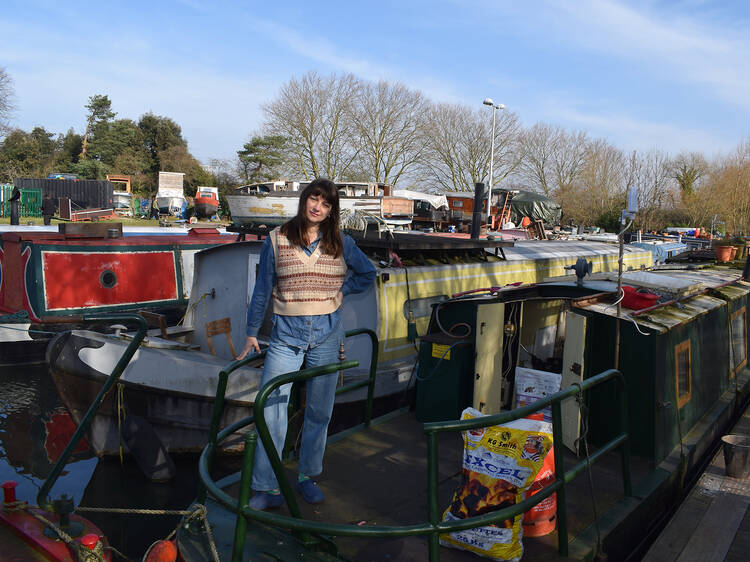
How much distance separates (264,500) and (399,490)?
882mm

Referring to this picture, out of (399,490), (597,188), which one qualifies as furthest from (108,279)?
(597,188)

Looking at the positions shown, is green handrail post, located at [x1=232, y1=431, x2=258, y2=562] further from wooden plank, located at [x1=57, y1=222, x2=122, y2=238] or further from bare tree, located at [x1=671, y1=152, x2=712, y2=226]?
bare tree, located at [x1=671, y1=152, x2=712, y2=226]

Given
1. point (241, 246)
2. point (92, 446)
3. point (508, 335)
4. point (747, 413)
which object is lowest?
point (92, 446)

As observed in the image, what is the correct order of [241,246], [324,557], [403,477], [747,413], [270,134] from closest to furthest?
[324,557], [403,477], [747,413], [241,246], [270,134]

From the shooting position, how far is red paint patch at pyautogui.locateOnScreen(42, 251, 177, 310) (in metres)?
9.66

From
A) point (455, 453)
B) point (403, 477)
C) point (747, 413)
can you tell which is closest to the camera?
point (403, 477)

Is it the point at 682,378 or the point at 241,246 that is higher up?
the point at 241,246

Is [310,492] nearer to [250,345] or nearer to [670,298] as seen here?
[250,345]

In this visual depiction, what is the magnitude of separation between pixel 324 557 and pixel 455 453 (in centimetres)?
173

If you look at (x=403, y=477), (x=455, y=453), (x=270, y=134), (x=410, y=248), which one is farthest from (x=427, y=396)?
(x=270, y=134)

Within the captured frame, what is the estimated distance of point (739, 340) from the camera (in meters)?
7.37

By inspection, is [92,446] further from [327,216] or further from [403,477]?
[327,216]

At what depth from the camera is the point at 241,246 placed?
300 inches

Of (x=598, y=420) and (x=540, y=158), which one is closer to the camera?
(x=598, y=420)
